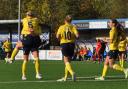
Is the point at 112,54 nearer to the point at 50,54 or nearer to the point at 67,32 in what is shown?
the point at 67,32

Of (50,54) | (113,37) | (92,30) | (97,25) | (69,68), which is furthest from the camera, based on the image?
(92,30)

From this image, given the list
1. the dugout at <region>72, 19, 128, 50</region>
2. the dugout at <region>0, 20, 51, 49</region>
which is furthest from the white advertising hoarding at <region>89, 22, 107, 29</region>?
the dugout at <region>0, 20, 51, 49</region>

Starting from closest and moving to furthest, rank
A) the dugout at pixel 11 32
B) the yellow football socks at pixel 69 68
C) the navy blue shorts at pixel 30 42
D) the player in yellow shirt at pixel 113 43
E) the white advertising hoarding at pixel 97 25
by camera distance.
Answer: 1. the yellow football socks at pixel 69 68
2. the player in yellow shirt at pixel 113 43
3. the navy blue shorts at pixel 30 42
4. the dugout at pixel 11 32
5. the white advertising hoarding at pixel 97 25

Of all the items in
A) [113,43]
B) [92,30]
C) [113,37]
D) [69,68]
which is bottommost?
[69,68]

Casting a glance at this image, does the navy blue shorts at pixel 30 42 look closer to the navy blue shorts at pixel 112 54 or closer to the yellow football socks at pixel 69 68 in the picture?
the yellow football socks at pixel 69 68

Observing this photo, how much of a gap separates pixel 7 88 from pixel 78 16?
219 ft

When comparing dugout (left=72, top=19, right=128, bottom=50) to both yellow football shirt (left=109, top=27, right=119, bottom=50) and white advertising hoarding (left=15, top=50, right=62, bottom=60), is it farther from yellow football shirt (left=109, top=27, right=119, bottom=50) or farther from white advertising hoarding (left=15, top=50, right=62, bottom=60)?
yellow football shirt (left=109, top=27, right=119, bottom=50)

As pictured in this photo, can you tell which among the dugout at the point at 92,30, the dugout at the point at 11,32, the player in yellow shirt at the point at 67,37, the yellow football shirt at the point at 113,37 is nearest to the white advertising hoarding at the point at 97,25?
the dugout at the point at 92,30

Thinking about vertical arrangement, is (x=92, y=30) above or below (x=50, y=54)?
above

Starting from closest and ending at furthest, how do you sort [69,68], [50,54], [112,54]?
[69,68] < [112,54] < [50,54]

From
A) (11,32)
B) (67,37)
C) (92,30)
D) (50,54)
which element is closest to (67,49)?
(67,37)

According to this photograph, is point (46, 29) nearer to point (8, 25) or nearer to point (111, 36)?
point (8, 25)

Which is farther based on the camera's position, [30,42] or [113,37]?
[30,42]

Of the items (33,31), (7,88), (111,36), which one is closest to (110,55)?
(111,36)
